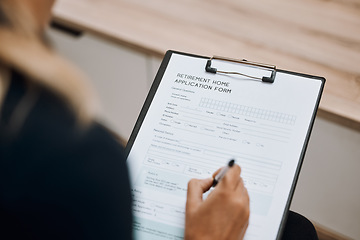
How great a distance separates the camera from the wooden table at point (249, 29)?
1.21 meters

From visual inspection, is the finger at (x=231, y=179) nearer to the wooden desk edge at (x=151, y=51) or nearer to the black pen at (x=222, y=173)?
the black pen at (x=222, y=173)

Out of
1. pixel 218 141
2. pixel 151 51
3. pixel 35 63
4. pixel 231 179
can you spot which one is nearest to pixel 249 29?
pixel 151 51

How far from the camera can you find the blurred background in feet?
3.85

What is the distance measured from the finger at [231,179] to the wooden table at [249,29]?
0.52 m

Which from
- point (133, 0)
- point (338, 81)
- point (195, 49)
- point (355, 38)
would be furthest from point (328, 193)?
point (133, 0)

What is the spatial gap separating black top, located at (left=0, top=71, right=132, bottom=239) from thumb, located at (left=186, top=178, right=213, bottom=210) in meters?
0.24

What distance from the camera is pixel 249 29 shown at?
4.30ft

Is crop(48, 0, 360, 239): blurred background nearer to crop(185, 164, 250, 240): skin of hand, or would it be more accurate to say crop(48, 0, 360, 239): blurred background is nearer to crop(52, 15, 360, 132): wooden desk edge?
crop(52, 15, 360, 132): wooden desk edge

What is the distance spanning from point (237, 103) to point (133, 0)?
74cm

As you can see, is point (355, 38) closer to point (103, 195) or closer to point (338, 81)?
point (338, 81)

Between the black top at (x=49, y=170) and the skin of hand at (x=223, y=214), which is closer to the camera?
the black top at (x=49, y=170)

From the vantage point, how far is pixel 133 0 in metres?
1.42

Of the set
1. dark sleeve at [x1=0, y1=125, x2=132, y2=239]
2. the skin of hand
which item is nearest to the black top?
dark sleeve at [x1=0, y1=125, x2=132, y2=239]

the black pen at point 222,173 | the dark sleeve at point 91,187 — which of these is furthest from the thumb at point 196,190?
the dark sleeve at point 91,187
